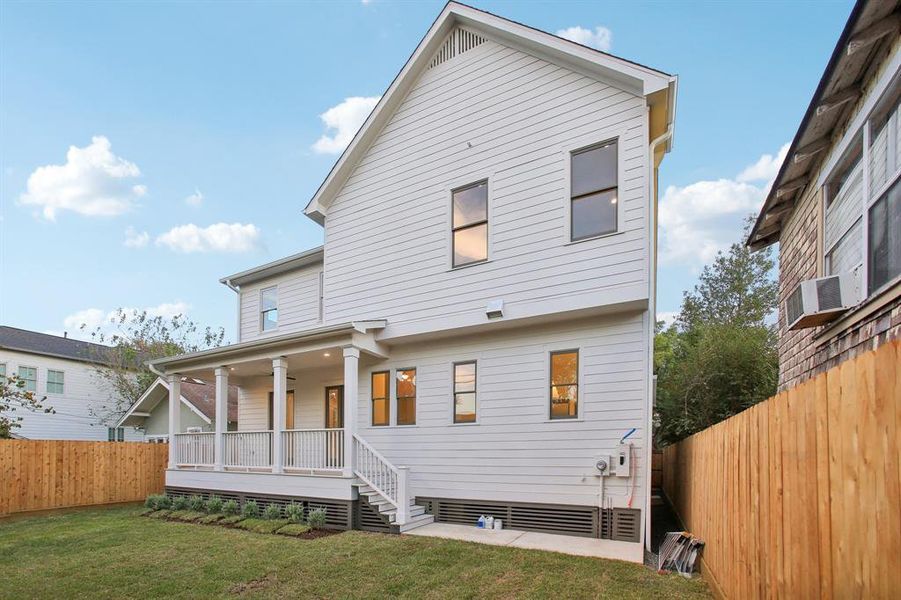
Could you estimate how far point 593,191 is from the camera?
856cm

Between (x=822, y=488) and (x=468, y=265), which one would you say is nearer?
(x=822, y=488)

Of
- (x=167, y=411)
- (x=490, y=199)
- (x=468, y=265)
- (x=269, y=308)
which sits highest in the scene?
(x=490, y=199)

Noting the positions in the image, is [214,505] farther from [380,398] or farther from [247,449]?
[380,398]

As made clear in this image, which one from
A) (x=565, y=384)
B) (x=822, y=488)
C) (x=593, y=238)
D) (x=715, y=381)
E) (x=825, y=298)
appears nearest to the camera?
(x=822, y=488)

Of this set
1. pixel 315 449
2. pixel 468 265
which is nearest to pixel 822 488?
pixel 468 265

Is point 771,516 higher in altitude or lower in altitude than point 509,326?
lower

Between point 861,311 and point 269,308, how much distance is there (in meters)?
13.2

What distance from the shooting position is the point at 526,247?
9008 millimetres

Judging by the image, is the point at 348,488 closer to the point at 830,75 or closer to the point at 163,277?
the point at 830,75

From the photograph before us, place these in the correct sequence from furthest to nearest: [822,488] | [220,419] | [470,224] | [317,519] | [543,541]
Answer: [220,419], [470,224], [317,519], [543,541], [822,488]

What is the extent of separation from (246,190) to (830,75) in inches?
967

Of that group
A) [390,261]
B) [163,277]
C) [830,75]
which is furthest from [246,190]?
[830,75]

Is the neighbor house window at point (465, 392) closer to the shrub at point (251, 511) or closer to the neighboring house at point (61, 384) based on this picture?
the shrub at point (251, 511)

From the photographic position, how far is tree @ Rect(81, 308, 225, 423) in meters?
25.5
